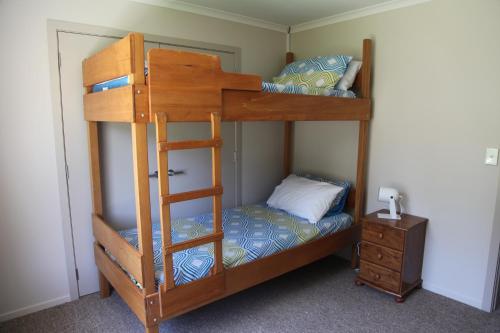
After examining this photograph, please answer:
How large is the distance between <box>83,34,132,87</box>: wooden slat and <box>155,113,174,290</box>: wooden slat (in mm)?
290

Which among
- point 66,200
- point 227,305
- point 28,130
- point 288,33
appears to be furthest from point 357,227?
point 28,130

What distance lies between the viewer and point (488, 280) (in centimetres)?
246

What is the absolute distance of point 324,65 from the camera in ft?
9.46

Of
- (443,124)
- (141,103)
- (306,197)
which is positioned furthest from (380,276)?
(141,103)

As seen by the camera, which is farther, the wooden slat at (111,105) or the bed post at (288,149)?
the bed post at (288,149)

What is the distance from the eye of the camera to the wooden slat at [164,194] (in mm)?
1656

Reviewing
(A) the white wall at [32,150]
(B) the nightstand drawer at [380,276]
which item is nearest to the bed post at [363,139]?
(B) the nightstand drawer at [380,276]

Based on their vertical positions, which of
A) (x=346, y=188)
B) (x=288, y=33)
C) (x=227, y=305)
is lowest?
(x=227, y=305)

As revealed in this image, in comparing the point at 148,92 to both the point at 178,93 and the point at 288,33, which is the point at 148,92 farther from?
the point at 288,33

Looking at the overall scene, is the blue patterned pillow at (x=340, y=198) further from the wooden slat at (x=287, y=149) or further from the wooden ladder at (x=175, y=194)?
the wooden ladder at (x=175, y=194)

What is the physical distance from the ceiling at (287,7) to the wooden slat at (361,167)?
959mm

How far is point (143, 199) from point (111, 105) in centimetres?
57

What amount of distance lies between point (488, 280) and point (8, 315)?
132 inches

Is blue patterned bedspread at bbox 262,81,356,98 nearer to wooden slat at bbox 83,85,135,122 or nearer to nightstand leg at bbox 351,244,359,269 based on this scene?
wooden slat at bbox 83,85,135,122
